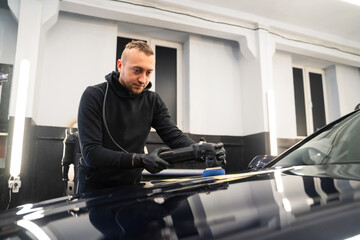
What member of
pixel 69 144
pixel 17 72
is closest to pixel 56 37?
pixel 17 72

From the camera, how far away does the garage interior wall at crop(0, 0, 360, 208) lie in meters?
4.12

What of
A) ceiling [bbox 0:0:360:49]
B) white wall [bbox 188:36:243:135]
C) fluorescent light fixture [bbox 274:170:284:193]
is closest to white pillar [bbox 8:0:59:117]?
ceiling [bbox 0:0:360:49]

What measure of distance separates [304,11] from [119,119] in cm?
499

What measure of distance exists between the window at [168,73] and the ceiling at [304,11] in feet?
3.61

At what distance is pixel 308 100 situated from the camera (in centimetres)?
669

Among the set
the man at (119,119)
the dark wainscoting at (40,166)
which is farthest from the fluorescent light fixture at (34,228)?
the dark wainscoting at (40,166)

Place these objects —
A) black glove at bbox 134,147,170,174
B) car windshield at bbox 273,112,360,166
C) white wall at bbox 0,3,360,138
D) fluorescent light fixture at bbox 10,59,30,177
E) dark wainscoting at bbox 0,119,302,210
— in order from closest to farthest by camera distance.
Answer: car windshield at bbox 273,112,360,166, black glove at bbox 134,147,170,174, fluorescent light fixture at bbox 10,59,30,177, dark wainscoting at bbox 0,119,302,210, white wall at bbox 0,3,360,138

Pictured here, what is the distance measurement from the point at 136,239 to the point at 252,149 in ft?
16.9

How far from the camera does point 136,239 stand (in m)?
0.43

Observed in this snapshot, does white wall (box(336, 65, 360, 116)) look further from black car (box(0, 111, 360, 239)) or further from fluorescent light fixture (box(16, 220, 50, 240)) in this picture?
fluorescent light fixture (box(16, 220, 50, 240))

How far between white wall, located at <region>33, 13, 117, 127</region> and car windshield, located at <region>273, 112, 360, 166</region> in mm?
3913

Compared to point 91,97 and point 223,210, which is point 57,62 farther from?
point 223,210

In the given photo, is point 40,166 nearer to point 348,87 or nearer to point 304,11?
point 304,11

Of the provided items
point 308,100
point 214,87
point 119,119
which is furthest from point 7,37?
point 308,100
